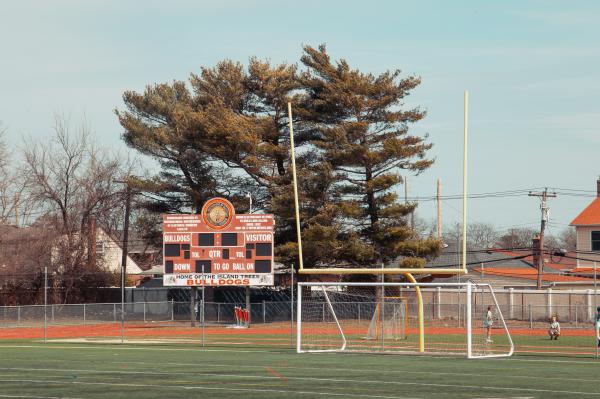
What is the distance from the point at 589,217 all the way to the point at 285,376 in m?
56.0

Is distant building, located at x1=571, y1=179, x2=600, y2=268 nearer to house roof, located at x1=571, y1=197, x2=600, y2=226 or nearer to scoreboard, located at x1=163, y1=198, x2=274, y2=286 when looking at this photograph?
house roof, located at x1=571, y1=197, x2=600, y2=226

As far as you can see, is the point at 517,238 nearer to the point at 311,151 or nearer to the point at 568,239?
the point at 568,239

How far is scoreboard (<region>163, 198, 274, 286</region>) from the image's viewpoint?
41.7 metres

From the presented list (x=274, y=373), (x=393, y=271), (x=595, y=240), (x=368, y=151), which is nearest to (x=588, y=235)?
(x=595, y=240)

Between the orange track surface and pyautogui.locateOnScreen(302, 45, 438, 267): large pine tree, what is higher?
pyautogui.locateOnScreen(302, 45, 438, 267): large pine tree

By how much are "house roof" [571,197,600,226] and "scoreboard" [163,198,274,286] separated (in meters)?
35.7

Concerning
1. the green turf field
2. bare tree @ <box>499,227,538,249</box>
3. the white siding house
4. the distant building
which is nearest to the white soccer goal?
the green turf field

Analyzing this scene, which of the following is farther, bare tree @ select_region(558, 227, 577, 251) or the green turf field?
bare tree @ select_region(558, 227, 577, 251)

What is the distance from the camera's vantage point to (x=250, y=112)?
212ft

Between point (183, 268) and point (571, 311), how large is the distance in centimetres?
2141

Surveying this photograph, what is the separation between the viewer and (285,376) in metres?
20.4

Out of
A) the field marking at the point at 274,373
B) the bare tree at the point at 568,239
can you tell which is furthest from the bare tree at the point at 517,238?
the field marking at the point at 274,373

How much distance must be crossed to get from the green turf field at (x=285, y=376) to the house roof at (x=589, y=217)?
45536 millimetres

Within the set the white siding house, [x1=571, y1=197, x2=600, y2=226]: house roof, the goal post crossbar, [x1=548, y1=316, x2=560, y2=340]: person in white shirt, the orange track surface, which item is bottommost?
the orange track surface
